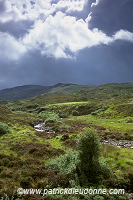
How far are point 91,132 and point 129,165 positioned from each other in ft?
20.9

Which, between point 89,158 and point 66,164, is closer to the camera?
point 89,158

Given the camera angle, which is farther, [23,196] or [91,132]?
[91,132]

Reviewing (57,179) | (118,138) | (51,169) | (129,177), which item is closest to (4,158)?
(51,169)

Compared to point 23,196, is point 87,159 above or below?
above

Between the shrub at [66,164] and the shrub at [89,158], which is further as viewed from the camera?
the shrub at [66,164]

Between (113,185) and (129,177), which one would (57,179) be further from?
(129,177)

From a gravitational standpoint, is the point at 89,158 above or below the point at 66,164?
above

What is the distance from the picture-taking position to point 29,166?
53.6 feet

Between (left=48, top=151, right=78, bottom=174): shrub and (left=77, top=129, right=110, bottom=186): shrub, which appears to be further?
(left=48, top=151, right=78, bottom=174): shrub

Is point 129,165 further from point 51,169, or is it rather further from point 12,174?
point 12,174

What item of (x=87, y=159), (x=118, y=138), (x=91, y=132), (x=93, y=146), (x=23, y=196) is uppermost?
(x=91, y=132)

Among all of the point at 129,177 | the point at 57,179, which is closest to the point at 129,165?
the point at 129,177

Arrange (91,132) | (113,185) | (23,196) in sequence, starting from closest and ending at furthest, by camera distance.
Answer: (23,196)
(113,185)
(91,132)

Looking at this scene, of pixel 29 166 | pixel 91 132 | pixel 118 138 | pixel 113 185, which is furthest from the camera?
pixel 118 138
